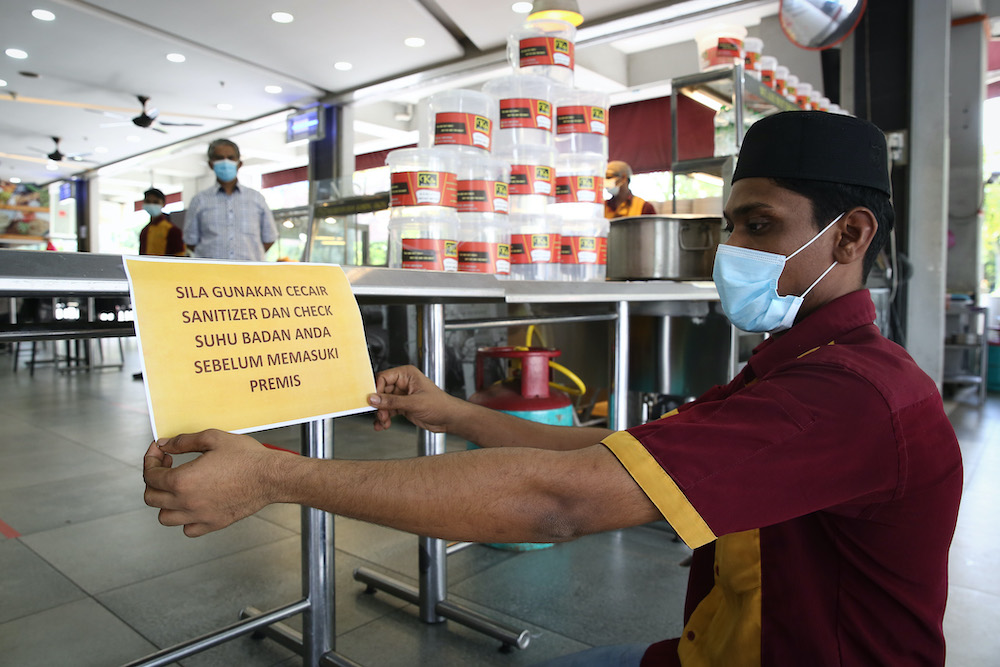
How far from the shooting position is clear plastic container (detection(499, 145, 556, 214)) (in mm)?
2203

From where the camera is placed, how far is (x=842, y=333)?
90 cm

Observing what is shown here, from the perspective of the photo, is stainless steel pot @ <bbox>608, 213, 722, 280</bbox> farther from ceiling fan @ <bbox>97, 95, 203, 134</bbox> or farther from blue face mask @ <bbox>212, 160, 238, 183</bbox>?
ceiling fan @ <bbox>97, 95, 203, 134</bbox>

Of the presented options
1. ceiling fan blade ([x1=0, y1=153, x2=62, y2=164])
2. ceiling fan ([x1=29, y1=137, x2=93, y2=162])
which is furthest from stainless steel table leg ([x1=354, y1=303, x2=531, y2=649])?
ceiling fan blade ([x1=0, y1=153, x2=62, y2=164])

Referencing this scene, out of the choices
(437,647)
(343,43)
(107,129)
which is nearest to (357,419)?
(437,647)

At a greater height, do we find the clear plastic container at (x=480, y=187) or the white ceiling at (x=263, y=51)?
the white ceiling at (x=263, y=51)

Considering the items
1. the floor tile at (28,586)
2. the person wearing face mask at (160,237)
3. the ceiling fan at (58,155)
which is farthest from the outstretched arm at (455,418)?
the ceiling fan at (58,155)

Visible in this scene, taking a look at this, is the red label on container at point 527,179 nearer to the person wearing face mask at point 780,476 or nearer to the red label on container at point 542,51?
the red label on container at point 542,51

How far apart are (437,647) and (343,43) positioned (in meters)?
7.13

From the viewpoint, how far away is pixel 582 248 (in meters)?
2.30

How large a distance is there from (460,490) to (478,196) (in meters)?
1.39

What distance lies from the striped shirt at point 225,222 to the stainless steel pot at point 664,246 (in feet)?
12.3

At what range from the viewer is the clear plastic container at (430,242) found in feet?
5.86

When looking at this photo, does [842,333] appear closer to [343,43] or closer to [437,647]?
[437,647]

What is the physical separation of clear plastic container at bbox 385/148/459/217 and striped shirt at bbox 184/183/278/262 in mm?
3977
